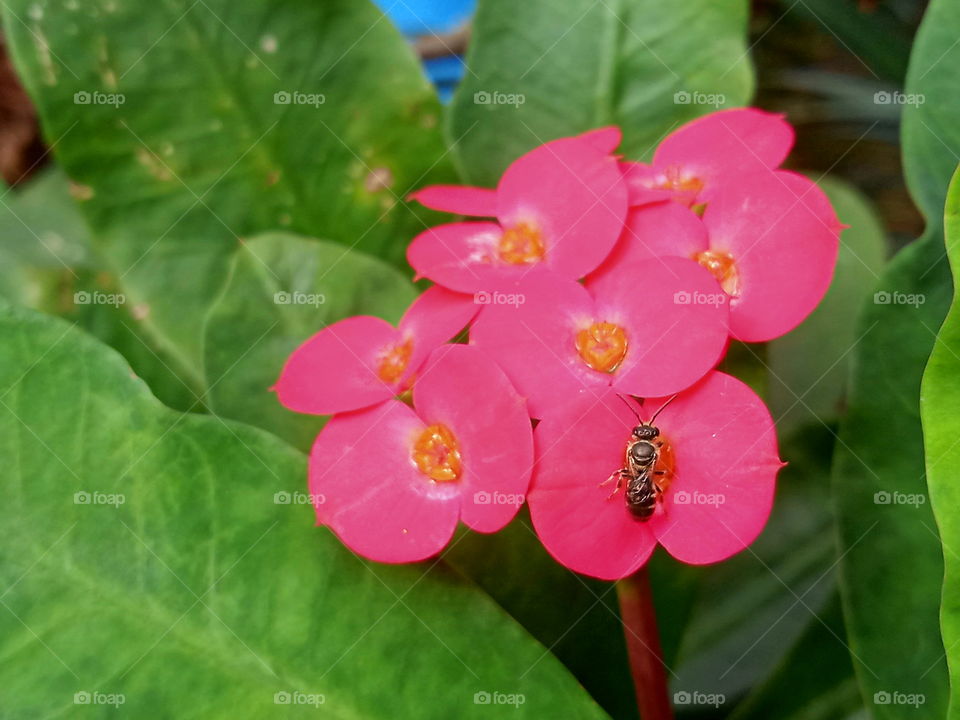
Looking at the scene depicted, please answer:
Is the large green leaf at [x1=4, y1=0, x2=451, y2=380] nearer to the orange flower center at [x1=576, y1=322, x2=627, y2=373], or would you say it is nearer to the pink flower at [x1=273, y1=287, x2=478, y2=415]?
the pink flower at [x1=273, y1=287, x2=478, y2=415]

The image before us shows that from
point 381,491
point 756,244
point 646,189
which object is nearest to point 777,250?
point 756,244

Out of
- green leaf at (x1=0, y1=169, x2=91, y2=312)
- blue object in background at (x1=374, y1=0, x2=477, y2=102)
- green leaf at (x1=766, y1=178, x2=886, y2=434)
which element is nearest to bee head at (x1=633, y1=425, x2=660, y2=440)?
green leaf at (x1=766, y1=178, x2=886, y2=434)

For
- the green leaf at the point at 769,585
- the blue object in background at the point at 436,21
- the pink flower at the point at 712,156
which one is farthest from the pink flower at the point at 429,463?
the blue object in background at the point at 436,21

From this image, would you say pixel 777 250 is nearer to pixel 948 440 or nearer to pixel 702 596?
pixel 948 440

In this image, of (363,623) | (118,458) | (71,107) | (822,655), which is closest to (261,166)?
(71,107)

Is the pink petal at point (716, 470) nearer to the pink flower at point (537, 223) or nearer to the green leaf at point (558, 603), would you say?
the pink flower at point (537, 223)
